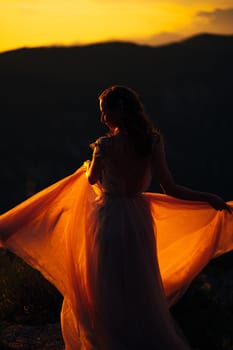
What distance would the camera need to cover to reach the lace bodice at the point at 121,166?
4504 mm

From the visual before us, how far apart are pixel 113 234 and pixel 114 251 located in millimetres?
112

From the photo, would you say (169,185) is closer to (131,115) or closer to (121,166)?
(121,166)

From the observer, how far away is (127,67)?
31328mm

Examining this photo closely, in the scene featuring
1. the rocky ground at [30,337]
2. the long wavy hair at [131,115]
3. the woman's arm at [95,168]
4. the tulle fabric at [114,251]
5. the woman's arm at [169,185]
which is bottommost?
the rocky ground at [30,337]

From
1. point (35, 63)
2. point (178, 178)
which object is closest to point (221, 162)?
point (178, 178)

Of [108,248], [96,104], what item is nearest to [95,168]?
[108,248]

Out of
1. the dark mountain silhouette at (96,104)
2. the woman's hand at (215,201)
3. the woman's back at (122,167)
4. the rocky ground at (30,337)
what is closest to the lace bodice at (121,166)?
the woman's back at (122,167)

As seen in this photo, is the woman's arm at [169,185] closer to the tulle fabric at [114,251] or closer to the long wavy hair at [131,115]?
the long wavy hair at [131,115]

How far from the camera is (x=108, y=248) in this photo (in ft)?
15.1

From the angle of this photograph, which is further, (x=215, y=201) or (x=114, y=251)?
(x=215, y=201)

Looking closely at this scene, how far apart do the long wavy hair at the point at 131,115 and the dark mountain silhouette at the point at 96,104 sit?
19.7 metres

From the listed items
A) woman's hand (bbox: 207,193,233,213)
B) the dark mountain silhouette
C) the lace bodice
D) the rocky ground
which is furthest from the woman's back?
the dark mountain silhouette

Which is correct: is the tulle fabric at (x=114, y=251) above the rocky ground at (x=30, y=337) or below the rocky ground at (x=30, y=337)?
above

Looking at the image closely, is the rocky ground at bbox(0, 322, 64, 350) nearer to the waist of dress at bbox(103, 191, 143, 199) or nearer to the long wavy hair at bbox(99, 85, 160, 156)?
the waist of dress at bbox(103, 191, 143, 199)
